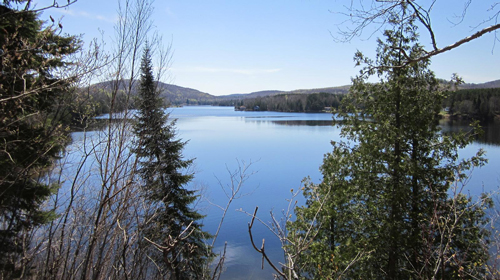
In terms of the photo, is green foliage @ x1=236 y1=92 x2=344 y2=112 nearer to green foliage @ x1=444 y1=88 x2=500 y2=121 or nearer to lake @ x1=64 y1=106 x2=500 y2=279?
green foliage @ x1=444 y1=88 x2=500 y2=121

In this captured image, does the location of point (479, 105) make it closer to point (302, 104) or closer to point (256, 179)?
point (256, 179)

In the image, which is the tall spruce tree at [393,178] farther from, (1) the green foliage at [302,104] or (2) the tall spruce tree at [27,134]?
(1) the green foliage at [302,104]

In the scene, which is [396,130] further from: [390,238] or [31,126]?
[31,126]

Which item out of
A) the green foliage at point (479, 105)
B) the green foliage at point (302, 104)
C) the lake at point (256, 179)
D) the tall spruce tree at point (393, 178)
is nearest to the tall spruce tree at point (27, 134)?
the lake at point (256, 179)

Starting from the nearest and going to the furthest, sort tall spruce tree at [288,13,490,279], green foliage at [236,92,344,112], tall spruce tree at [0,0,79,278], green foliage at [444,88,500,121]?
tall spruce tree at [0,0,79,278] → tall spruce tree at [288,13,490,279] → green foliage at [444,88,500,121] → green foliage at [236,92,344,112]

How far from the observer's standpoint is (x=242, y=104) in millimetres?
133125

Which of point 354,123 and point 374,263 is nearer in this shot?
point 374,263

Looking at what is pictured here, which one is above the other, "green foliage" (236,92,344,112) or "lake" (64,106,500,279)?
"green foliage" (236,92,344,112)

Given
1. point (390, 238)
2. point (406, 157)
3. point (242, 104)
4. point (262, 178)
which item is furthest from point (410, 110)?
point (242, 104)

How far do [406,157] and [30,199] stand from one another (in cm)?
776

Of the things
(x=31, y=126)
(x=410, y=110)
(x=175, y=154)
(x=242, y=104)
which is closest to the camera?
(x=31, y=126)

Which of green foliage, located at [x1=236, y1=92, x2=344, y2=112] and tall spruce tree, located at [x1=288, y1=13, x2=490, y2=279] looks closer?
tall spruce tree, located at [x1=288, y1=13, x2=490, y2=279]

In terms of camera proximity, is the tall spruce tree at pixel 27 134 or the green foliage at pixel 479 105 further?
the green foliage at pixel 479 105

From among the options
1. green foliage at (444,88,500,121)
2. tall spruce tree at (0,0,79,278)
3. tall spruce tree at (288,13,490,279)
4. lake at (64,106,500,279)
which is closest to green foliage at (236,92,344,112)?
green foliage at (444,88,500,121)
